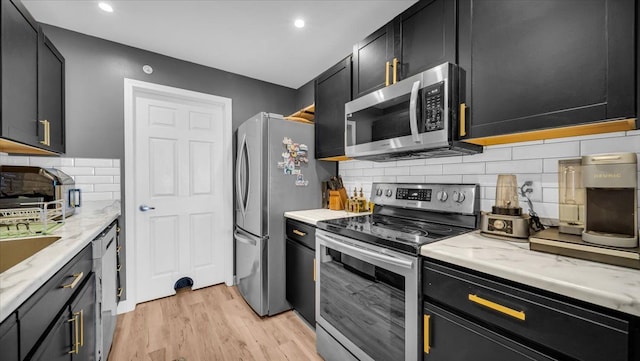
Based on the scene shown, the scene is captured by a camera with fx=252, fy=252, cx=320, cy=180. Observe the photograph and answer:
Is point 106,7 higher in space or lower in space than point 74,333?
higher

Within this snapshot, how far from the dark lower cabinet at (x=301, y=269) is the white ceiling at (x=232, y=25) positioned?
1.63m

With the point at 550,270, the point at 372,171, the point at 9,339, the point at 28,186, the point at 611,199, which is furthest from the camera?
the point at 372,171

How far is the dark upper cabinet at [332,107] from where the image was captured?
2111mm

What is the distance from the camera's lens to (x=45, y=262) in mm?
883

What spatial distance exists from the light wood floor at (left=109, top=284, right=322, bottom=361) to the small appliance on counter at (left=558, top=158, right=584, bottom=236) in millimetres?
1644

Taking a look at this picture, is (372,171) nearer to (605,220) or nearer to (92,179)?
(605,220)

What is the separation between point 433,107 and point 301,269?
60.6 inches

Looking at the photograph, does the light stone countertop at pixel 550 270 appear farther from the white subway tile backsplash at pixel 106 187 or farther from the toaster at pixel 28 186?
the white subway tile backsplash at pixel 106 187

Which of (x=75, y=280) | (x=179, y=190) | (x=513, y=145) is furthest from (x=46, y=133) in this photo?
(x=513, y=145)

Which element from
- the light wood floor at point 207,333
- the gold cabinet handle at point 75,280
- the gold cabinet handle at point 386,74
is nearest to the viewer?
the gold cabinet handle at point 75,280

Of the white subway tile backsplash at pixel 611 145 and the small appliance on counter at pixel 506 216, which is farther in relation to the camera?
the small appliance on counter at pixel 506 216

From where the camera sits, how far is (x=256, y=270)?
7.47 ft

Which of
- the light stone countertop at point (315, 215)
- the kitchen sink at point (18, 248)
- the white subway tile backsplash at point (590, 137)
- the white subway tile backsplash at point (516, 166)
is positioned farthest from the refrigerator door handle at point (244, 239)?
the white subway tile backsplash at point (590, 137)

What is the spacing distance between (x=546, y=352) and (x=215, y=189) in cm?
286
